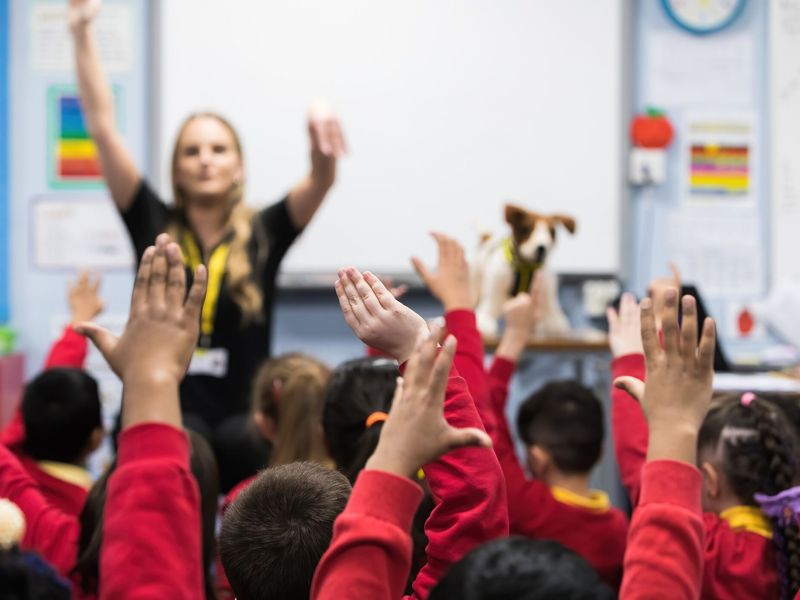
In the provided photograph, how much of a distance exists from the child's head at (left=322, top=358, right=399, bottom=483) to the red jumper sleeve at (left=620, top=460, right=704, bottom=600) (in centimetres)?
72

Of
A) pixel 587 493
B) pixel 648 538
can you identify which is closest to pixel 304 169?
pixel 587 493

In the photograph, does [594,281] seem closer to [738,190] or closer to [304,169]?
[738,190]

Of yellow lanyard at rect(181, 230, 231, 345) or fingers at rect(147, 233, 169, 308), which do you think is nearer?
fingers at rect(147, 233, 169, 308)

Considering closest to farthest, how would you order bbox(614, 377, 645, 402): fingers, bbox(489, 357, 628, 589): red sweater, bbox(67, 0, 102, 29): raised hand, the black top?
bbox(614, 377, 645, 402): fingers, bbox(489, 357, 628, 589): red sweater, bbox(67, 0, 102, 29): raised hand, the black top

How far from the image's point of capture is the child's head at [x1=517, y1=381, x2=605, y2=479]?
6.72ft

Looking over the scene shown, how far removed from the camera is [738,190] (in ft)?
12.5

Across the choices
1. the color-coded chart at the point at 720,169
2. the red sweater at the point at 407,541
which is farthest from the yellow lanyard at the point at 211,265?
the color-coded chart at the point at 720,169

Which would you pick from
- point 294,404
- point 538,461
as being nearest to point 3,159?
point 294,404

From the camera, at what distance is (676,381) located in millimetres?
893

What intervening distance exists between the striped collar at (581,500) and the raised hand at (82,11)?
152 cm

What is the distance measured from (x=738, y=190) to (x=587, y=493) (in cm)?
215

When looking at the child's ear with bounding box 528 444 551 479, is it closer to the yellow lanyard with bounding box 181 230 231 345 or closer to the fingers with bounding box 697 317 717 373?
the yellow lanyard with bounding box 181 230 231 345

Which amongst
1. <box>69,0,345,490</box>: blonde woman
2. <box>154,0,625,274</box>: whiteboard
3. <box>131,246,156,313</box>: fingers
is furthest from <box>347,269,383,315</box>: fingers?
<box>154,0,625,274</box>: whiteboard

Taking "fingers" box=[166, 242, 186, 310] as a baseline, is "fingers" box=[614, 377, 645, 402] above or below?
below
